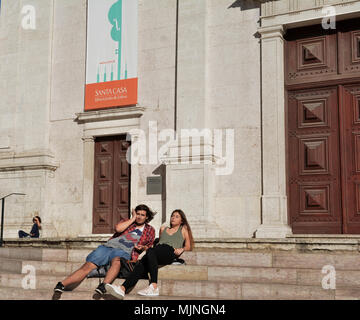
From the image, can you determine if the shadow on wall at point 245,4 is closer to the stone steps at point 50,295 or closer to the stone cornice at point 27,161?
the stone cornice at point 27,161

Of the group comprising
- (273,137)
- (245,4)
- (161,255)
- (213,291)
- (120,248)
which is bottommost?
(213,291)

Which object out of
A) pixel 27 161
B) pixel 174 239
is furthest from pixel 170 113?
pixel 174 239

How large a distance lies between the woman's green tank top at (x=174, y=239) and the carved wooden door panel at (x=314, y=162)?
12.3ft

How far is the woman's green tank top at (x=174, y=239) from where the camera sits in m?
8.31

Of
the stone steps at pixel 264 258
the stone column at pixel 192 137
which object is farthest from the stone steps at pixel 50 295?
the stone column at pixel 192 137

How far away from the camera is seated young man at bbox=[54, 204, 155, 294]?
732 cm

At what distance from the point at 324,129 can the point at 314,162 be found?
2.34ft

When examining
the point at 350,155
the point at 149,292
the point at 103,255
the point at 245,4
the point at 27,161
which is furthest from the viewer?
the point at 27,161

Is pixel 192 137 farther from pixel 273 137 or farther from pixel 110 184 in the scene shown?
pixel 110 184

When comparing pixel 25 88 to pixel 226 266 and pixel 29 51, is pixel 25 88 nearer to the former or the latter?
pixel 29 51

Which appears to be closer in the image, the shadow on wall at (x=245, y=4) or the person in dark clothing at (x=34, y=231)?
the shadow on wall at (x=245, y=4)

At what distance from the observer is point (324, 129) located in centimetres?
1119

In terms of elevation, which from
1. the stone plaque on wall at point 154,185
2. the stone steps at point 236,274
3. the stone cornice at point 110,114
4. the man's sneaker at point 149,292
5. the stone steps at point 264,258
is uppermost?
the stone cornice at point 110,114

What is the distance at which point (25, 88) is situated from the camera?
1427 centimetres
